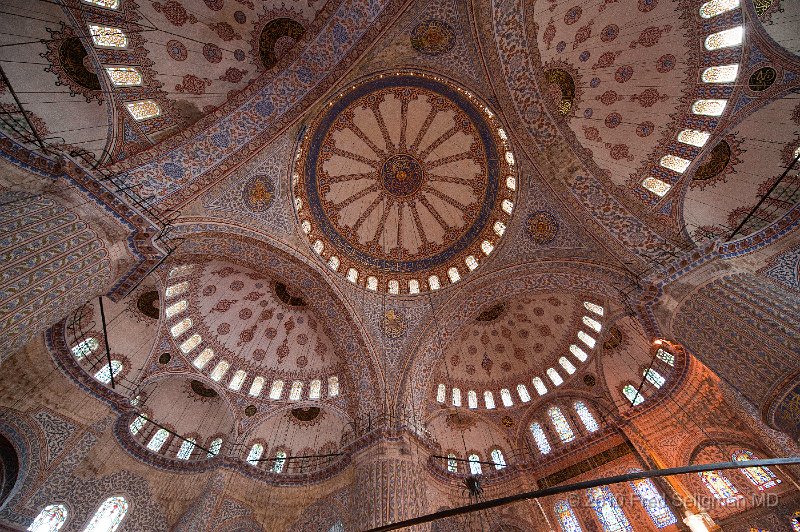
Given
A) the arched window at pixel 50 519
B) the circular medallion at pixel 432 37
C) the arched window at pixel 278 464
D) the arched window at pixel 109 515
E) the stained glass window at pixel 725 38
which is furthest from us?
the arched window at pixel 278 464

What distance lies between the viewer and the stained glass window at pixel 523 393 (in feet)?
45.7

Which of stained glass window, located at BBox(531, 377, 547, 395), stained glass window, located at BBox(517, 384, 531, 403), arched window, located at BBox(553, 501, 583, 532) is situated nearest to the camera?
arched window, located at BBox(553, 501, 583, 532)

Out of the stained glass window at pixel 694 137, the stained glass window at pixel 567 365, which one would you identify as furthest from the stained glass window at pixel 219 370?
the stained glass window at pixel 694 137

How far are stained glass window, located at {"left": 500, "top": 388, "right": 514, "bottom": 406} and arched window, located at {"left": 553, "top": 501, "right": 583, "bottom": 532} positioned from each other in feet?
11.2

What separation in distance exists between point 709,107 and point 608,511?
11.2m

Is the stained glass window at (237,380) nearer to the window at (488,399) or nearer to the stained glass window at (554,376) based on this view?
the window at (488,399)

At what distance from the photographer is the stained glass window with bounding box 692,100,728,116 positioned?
27.7 ft

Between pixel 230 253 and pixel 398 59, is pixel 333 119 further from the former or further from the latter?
pixel 230 253

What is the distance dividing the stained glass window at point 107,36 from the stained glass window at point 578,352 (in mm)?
15535

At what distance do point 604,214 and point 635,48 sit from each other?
398 centimetres

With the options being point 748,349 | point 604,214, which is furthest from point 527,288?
point 748,349

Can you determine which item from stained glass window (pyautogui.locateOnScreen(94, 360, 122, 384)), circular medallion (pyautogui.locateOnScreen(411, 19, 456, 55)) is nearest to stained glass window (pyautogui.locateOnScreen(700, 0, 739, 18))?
circular medallion (pyautogui.locateOnScreen(411, 19, 456, 55))

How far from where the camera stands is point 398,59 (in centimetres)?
1012

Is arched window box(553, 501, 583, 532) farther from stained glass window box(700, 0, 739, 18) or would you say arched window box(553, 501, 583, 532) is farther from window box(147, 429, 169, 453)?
stained glass window box(700, 0, 739, 18)
